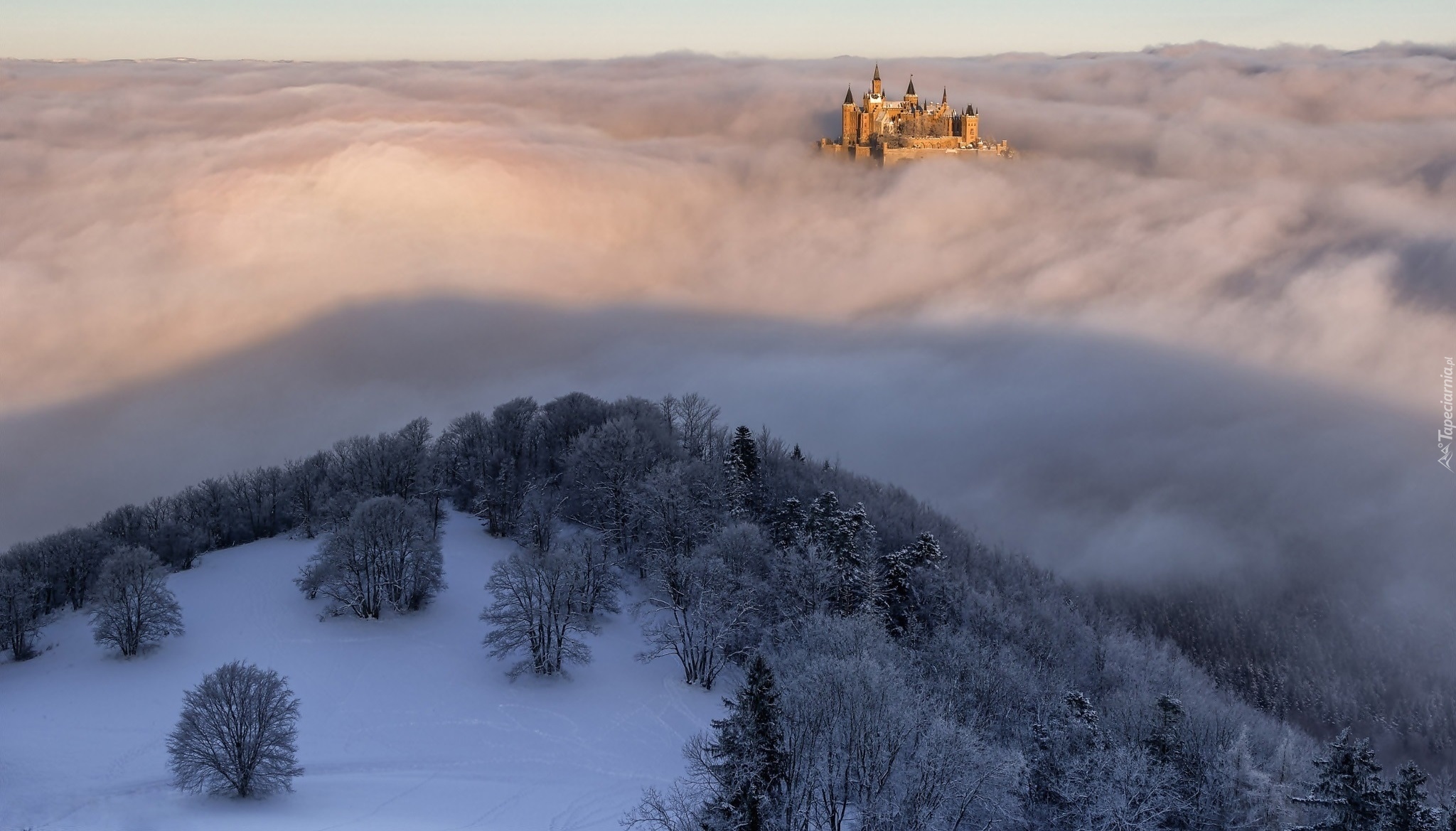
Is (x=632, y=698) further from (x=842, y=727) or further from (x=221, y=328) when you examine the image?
(x=221, y=328)

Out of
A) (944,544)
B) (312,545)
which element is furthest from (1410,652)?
(312,545)

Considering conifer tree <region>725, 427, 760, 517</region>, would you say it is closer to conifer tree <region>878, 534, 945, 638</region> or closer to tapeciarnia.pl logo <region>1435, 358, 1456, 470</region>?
conifer tree <region>878, 534, 945, 638</region>

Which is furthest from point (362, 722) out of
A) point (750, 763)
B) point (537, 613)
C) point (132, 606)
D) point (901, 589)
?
point (901, 589)

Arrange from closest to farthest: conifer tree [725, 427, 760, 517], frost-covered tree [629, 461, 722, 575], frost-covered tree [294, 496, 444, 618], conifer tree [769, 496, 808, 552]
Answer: frost-covered tree [294, 496, 444, 618] → conifer tree [769, 496, 808, 552] → frost-covered tree [629, 461, 722, 575] → conifer tree [725, 427, 760, 517]

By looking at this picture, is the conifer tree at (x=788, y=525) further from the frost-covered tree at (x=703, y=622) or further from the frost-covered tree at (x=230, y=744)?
the frost-covered tree at (x=230, y=744)

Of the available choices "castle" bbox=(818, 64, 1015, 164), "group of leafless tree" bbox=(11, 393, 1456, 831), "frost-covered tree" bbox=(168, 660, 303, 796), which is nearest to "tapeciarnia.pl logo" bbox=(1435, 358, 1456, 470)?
"group of leafless tree" bbox=(11, 393, 1456, 831)

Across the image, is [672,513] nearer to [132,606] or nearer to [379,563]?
[379,563]

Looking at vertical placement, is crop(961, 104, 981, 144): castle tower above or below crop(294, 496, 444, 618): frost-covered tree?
above

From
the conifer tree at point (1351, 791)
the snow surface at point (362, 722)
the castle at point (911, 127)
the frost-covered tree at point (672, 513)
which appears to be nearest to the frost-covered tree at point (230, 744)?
the snow surface at point (362, 722)
